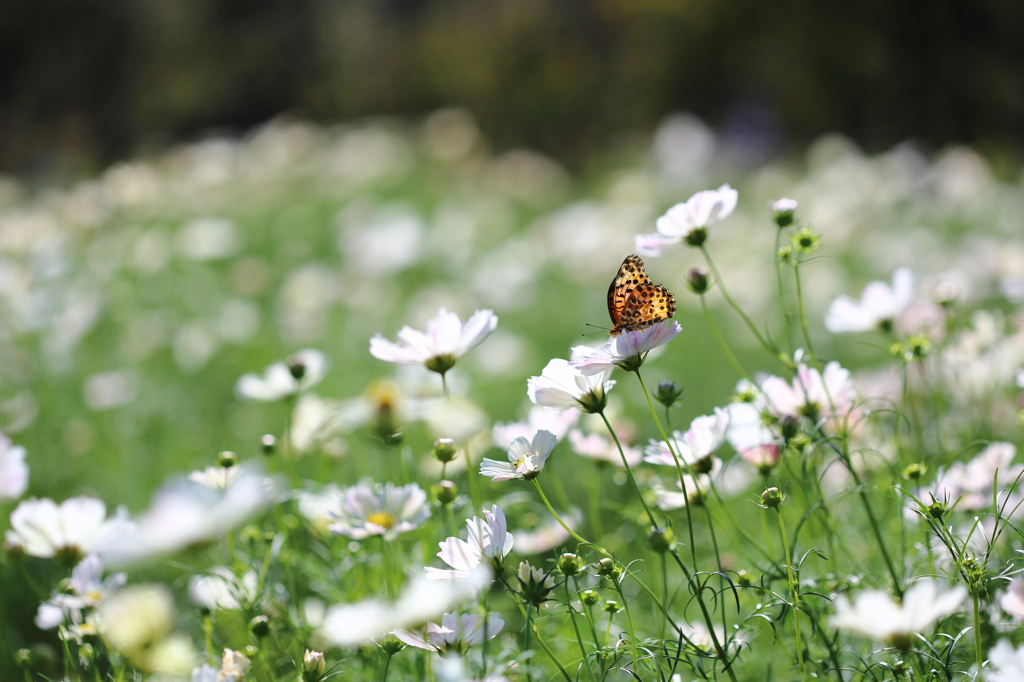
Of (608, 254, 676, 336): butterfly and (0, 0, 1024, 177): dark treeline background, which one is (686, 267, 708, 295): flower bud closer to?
(608, 254, 676, 336): butterfly

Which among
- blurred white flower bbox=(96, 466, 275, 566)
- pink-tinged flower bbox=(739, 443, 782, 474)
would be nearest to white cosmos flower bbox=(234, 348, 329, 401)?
blurred white flower bbox=(96, 466, 275, 566)

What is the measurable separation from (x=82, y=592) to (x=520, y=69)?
276 inches

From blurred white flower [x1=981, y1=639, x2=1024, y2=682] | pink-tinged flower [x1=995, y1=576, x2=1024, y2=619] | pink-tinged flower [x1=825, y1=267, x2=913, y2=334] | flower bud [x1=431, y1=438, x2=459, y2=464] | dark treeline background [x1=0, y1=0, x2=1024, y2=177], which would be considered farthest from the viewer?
dark treeline background [x1=0, y1=0, x2=1024, y2=177]

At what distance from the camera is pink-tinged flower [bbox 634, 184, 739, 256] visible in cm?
67

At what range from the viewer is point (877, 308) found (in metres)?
0.77

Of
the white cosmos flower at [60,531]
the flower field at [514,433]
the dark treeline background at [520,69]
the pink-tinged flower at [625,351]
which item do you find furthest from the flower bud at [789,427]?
the dark treeline background at [520,69]

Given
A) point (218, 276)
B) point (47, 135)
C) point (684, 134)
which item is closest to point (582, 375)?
point (218, 276)

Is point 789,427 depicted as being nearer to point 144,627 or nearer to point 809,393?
point 809,393

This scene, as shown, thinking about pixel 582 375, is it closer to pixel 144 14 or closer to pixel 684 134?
pixel 684 134

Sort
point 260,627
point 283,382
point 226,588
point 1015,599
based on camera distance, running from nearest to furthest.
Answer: point 1015,599 → point 260,627 → point 226,588 → point 283,382

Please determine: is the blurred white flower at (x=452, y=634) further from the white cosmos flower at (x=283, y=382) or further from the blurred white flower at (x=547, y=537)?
the white cosmos flower at (x=283, y=382)

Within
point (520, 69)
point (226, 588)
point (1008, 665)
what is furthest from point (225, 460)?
point (520, 69)

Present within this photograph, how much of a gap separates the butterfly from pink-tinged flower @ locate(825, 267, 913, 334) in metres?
0.24

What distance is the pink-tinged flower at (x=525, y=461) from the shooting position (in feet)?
1.86
